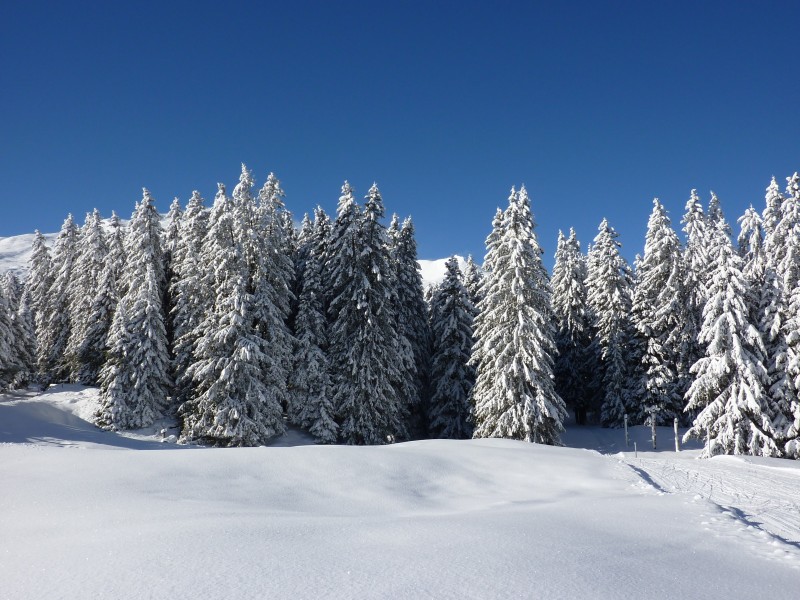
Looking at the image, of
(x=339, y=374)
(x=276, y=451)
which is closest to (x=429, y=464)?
(x=276, y=451)

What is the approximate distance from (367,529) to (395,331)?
78.5 feet

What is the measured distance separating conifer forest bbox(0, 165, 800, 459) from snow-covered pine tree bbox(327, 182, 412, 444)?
0.13m

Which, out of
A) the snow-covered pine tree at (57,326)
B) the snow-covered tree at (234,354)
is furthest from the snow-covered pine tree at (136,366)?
the snow-covered pine tree at (57,326)

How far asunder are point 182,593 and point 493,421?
75.6ft

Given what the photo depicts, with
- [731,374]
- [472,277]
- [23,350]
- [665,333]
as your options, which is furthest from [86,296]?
[665,333]


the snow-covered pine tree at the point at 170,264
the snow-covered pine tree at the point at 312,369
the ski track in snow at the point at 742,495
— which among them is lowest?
the ski track in snow at the point at 742,495

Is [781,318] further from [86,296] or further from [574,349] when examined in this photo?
[86,296]

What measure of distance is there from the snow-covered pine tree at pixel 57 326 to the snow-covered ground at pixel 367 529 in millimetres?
35204

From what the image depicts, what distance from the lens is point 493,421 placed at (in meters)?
26.2

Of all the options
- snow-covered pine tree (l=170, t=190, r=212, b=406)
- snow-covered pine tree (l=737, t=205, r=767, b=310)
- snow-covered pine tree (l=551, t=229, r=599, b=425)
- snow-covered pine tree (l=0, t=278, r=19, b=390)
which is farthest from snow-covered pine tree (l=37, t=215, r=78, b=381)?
snow-covered pine tree (l=737, t=205, r=767, b=310)

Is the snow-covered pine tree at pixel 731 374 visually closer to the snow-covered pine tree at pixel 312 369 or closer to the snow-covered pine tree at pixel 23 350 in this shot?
the snow-covered pine tree at pixel 312 369

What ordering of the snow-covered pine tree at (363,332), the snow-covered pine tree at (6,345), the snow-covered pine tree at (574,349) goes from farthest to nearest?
the snow-covered pine tree at (574,349) → the snow-covered pine tree at (6,345) → the snow-covered pine tree at (363,332)

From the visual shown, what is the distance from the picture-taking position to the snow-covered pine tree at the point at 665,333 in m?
35.6

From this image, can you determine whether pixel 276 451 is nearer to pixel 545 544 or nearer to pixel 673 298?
pixel 545 544
